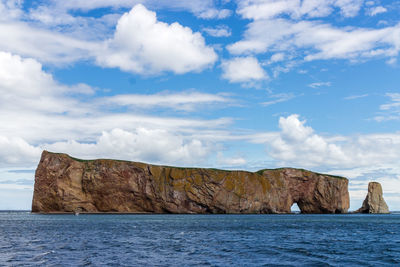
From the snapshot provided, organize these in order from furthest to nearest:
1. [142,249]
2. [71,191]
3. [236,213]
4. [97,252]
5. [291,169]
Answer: [291,169] < [236,213] < [71,191] < [142,249] < [97,252]

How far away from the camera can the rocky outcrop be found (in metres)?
181

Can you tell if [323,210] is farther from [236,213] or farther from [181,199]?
[181,199]

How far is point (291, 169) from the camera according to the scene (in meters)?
158

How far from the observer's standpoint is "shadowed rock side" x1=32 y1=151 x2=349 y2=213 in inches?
5281

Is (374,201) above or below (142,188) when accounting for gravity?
below

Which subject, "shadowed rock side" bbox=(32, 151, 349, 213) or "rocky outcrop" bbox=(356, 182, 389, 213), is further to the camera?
"rocky outcrop" bbox=(356, 182, 389, 213)

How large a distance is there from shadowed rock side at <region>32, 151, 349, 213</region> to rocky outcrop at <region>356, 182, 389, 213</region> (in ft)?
179

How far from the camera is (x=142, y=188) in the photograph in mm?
138000

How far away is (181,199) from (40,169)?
47.9 meters

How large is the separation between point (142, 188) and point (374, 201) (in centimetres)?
11292

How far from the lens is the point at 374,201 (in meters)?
189

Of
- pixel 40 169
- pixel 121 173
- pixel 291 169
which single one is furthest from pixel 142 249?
pixel 291 169

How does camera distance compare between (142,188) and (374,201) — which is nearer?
(142,188)

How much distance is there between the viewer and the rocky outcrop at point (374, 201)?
181 metres
